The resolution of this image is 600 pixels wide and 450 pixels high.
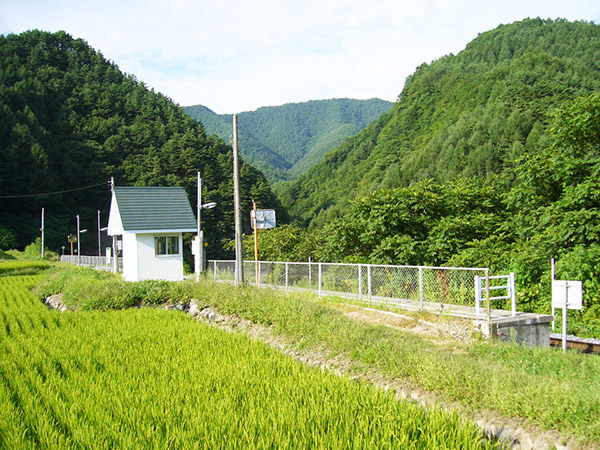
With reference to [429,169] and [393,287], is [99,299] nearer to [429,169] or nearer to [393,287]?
[393,287]

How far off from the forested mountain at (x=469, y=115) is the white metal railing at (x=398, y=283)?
34.0m

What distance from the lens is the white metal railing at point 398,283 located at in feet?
32.3

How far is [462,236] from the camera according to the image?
16172 mm

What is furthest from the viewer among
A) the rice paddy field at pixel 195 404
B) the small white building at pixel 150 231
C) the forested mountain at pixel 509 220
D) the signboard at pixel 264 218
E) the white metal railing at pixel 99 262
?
the white metal railing at pixel 99 262

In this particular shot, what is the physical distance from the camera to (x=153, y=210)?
83.8 ft

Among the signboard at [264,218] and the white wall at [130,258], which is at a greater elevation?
the signboard at [264,218]

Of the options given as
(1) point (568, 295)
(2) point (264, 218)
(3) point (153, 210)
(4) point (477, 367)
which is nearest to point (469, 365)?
(4) point (477, 367)

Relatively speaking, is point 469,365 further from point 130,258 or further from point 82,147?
point 82,147

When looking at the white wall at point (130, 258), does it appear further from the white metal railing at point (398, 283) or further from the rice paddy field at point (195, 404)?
the rice paddy field at point (195, 404)

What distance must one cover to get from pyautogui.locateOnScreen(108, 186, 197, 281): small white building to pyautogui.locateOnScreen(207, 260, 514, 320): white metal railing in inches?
356

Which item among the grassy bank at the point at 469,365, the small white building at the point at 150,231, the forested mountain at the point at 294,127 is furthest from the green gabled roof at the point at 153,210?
the forested mountain at the point at 294,127

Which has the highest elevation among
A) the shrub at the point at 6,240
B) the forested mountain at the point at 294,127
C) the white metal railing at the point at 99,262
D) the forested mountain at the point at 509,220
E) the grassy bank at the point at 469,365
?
the forested mountain at the point at 294,127

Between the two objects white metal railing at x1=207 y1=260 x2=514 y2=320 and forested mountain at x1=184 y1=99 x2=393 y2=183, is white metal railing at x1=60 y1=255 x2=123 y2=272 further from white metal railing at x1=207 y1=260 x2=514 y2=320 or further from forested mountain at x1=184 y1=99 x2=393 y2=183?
forested mountain at x1=184 y1=99 x2=393 y2=183

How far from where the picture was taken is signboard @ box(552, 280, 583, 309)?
30.5ft
